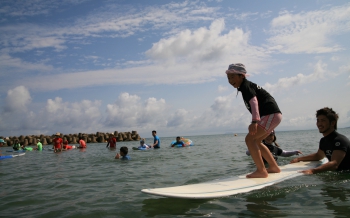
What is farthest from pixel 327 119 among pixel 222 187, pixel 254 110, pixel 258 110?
pixel 222 187

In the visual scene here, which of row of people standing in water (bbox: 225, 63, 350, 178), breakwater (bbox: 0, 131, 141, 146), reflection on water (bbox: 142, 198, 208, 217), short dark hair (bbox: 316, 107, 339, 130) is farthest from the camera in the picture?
breakwater (bbox: 0, 131, 141, 146)

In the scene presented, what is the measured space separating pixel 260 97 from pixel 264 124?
540 mm

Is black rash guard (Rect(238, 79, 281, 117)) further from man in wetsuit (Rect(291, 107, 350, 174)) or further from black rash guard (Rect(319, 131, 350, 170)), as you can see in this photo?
black rash guard (Rect(319, 131, 350, 170))

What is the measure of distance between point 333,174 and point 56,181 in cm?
611

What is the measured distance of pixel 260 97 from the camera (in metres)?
5.31

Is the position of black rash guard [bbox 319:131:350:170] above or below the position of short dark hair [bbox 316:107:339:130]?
below

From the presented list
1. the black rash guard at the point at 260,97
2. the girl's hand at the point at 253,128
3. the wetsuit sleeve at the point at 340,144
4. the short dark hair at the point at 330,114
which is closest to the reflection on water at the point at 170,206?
the girl's hand at the point at 253,128

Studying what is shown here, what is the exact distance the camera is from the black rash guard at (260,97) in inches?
196

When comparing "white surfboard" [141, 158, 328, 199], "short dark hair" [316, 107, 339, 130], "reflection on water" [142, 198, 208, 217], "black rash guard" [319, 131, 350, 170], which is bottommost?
"reflection on water" [142, 198, 208, 217]

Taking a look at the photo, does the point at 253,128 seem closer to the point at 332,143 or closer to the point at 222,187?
the point at 222,187

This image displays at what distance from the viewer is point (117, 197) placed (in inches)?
187

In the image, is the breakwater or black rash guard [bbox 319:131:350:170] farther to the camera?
the breakwater

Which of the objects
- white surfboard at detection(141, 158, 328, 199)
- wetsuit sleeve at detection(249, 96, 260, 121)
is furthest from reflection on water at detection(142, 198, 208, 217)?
wetsuit sleeve at detection(249, 96, 260, 121)

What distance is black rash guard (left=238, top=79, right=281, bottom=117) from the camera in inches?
196
